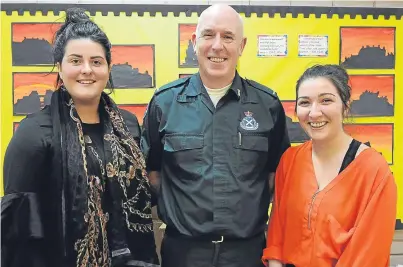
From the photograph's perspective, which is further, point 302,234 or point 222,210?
point 222,210

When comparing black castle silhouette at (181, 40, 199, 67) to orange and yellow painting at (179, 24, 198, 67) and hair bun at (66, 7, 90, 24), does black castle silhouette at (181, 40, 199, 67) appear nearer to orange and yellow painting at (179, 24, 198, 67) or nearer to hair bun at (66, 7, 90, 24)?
orange and yellow painting at (179, 24, 198, 67)

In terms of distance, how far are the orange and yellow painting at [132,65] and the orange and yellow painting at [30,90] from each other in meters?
0.33

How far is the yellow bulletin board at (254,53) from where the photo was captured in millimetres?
2143

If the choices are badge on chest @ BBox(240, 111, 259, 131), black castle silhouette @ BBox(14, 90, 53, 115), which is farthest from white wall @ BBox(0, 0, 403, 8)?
badge on chest @ BBox(240, 111, 259, 131)

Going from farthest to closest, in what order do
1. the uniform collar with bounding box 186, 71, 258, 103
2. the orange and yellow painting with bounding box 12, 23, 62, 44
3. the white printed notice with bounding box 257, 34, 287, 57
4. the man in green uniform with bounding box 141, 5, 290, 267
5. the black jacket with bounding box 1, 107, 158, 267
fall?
1. the white printed notice with bounding box 257, 34, 287, 57
2. the orange and yellow painting with bounding box 12, 23, 62, 44
3. the uniform collar with bounding box 186, 71, 258, 103
4. the man in green uniform with bounding box 141, 5, 290, 267
5. the black jacket with bounding box 1, 107, 158, 267

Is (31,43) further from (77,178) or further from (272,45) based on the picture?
(272,45)

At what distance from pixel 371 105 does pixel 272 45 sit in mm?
637

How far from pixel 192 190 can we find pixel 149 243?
26 centimetres

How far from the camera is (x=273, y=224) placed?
1.61 meters

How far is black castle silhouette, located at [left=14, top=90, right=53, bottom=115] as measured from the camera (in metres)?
2.15

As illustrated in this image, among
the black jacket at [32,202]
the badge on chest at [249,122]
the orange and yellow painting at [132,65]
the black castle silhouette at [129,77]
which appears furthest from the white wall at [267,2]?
the black jacket at [32,202]

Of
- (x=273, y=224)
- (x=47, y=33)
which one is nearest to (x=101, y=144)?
(x=273, y=224)

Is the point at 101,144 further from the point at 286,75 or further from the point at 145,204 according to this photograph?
the point at 286,75

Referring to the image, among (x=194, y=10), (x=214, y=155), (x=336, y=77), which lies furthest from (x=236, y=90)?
(x=194, y=10)
